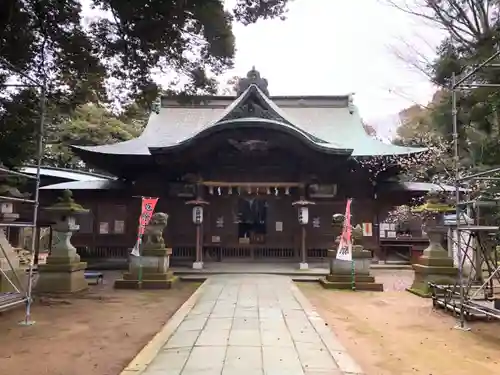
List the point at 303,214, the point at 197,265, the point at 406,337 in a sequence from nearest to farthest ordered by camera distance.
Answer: the point at 406,337 → the point at 197,265 → the point at 303,214

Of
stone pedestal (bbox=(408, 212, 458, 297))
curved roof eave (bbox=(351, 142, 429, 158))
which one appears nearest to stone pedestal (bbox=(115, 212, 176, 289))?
stone pedestal (bbox=(408, 212, 458, 297))

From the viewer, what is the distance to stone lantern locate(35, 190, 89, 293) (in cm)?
1006

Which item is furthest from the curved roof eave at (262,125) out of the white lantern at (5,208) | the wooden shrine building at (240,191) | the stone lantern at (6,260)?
the stone lantern at (6,260)

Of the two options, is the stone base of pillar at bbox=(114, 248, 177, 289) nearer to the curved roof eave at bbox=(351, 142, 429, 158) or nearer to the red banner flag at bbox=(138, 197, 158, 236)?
the red banner flag at bbox=(138, 197, 158, 236)

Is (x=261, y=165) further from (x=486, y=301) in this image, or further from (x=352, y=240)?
(x=486, y=301)

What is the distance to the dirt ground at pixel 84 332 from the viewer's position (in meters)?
4.84

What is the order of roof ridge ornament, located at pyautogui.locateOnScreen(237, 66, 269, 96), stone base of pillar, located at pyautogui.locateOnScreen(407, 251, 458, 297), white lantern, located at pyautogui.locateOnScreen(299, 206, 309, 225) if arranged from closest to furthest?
1. stone base of pillar, located at pyautogui.locateOnScreen(407, 251, 458, 297)
2. white lantern, located at pyautogui.locateOnScreen(299, 206, 309, 225)
3. roof ridge ornament, located at pyautogui.locateOnScreen(237, 66, 269, 96)

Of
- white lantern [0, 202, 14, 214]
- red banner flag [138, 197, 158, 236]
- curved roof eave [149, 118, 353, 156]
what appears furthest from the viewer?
curved roof eave [149, 118, 353, 156]

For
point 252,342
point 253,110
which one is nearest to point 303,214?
point 253,110

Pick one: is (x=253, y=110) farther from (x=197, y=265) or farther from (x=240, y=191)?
(x=197, y=265)

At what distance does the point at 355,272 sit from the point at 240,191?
6152 mm

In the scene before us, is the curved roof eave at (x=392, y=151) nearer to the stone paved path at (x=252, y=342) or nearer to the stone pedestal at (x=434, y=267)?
the stone pedestal at (x=434, y=267)

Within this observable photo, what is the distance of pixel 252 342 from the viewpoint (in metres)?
5.25

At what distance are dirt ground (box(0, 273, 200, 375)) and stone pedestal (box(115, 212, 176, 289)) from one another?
81 cm
